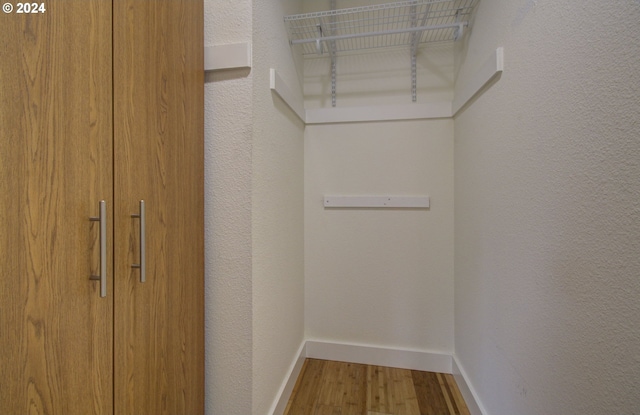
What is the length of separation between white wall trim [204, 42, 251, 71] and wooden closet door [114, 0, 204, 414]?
4cm

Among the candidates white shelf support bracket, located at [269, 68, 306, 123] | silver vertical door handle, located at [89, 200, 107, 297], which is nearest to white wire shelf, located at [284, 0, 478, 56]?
white shelf support bracket, located at [269, 68, 306, 123]

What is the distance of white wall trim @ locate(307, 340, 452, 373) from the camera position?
1.61 meters

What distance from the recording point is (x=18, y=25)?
1.49 ft

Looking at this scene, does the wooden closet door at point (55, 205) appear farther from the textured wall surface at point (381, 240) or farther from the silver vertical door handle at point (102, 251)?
the textured wall surface at point (381, 240)

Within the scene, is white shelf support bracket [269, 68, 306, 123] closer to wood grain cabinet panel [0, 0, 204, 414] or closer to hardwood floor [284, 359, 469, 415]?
wood grain cabinet panel [0, 0, 204, 414]

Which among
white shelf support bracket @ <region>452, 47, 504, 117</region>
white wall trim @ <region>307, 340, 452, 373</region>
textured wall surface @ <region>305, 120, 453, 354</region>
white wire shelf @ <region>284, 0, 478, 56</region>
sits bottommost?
white wall trim @ <region>307, 340, 452, 373</region>

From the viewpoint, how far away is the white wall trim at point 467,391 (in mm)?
1186

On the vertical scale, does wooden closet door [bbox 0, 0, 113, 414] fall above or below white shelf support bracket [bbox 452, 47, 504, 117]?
below

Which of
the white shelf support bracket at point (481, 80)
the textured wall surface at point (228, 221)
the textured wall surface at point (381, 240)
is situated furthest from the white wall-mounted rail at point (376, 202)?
the textured wall surface at point (228, 221)

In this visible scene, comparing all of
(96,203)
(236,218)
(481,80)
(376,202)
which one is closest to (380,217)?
(376,202)

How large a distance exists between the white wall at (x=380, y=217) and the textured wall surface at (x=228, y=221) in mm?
813

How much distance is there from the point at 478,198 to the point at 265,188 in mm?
1041

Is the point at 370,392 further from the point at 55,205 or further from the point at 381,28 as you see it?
the point at 381,28

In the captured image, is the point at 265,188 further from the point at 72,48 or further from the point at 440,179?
the point at 440,179
